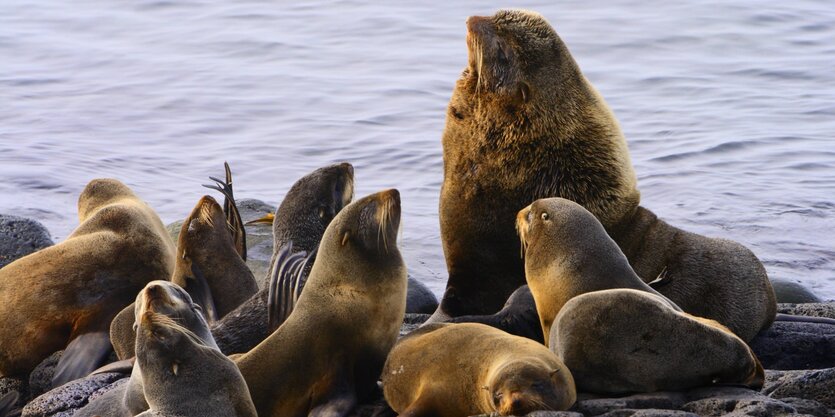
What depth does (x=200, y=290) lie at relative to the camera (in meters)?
7.33

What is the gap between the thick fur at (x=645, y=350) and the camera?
16.6 ft

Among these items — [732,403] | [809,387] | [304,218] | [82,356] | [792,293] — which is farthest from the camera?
[792,293]

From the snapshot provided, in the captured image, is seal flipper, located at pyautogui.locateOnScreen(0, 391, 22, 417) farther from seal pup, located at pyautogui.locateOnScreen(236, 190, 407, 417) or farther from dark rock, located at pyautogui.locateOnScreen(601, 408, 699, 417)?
dark rock, located at pyautogui.locateOnScreen(601, 408, 699, 417)

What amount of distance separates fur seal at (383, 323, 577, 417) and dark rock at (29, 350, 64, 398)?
8.27ft

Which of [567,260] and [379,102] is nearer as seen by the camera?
[567,260]

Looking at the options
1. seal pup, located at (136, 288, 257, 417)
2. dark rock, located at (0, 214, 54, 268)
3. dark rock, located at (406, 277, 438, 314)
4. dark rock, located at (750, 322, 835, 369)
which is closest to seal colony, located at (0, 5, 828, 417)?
seal pup, located at (136, 288, 257, 417)

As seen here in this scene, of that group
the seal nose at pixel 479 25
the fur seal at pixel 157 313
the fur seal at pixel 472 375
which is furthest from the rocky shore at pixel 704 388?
the seal nose at pixel 479 25

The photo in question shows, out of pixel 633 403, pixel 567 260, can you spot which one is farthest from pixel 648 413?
pixel 567 260

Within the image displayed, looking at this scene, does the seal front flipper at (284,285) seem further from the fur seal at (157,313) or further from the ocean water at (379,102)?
the ocean water at (379,102)

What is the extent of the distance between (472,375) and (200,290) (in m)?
2.80

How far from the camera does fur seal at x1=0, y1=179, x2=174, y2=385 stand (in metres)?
7.25

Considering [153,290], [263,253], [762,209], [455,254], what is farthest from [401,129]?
[153,290]

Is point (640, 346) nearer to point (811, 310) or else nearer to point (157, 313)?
point (157, 313)

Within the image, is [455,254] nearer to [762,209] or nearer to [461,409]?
[461,409]
